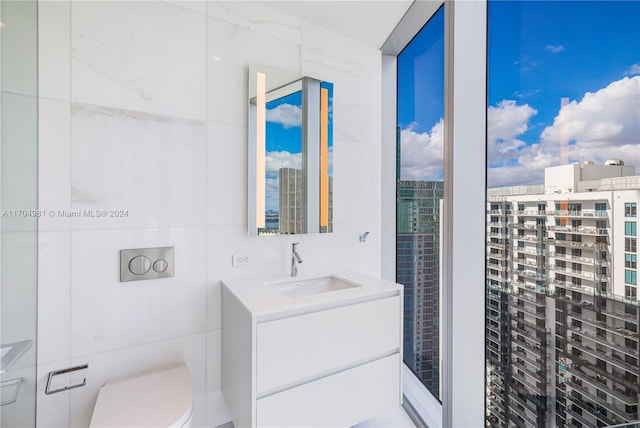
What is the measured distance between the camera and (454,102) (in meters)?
1.43

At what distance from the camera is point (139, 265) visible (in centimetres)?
133

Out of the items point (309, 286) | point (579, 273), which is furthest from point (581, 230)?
point (309, 286)

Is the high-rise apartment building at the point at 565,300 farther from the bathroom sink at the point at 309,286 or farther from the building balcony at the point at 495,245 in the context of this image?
the bathroom sink at the point at 309,286

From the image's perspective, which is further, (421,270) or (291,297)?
(421,270)

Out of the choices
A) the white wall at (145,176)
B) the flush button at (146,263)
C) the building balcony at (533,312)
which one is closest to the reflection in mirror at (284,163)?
the white wall at (145,176)

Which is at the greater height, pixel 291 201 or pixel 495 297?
pixel 291 201

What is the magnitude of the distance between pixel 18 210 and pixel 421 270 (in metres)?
1.94

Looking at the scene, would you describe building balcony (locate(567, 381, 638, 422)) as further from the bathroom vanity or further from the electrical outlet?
the electrical outlet

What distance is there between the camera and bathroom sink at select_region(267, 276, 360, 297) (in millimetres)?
1565

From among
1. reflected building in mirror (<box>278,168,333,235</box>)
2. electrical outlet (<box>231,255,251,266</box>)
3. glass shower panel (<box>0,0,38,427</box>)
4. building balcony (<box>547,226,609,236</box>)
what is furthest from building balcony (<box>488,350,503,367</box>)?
glass shower panel (<box>0,0,38,427</box>)

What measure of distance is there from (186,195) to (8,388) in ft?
2.88

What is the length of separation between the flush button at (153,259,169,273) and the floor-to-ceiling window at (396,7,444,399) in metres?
1.44

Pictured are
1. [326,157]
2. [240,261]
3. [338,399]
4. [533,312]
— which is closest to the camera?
[533,312]

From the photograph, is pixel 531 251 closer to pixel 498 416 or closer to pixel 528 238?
pixel 528 238
